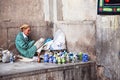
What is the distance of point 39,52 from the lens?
7.17m

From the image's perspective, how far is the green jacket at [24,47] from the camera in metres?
7.09

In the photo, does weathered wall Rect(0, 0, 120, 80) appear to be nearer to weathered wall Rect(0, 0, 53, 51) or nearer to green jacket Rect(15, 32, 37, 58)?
weathered wall Rect(0, 0, 53, 51)

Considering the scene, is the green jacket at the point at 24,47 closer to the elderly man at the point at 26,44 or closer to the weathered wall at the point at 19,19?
the elderly man at the point at 26,44

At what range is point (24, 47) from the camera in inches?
281

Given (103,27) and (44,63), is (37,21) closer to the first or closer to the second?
(44,63)

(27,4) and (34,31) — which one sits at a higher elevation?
(27,4)

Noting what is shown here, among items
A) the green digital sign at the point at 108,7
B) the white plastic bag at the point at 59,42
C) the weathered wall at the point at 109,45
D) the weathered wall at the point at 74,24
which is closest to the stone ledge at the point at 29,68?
the weathered wall at the point at 109,45

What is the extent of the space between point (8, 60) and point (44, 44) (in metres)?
1.11

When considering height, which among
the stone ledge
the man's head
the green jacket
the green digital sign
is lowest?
the stone ledge

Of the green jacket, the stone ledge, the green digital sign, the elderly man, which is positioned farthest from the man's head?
the green digital sign

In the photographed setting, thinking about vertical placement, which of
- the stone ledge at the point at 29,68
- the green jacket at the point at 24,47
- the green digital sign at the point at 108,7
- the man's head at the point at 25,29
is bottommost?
the stone ledge at the point at 29,68

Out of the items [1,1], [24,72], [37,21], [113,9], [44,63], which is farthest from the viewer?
[37,21]

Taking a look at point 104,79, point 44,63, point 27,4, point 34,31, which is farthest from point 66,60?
point 27,4

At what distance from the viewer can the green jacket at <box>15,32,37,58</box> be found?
7094mm
